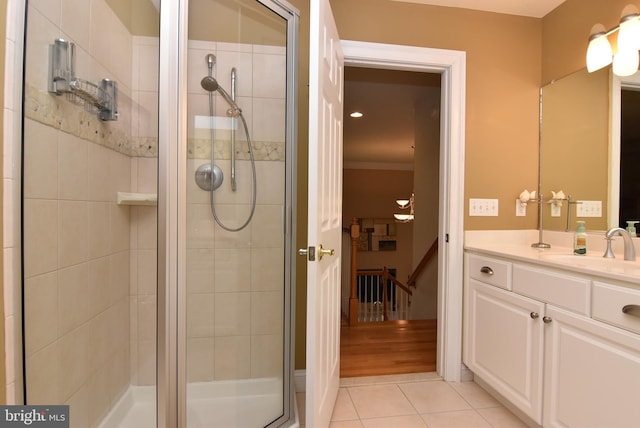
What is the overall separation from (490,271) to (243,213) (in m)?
1.44

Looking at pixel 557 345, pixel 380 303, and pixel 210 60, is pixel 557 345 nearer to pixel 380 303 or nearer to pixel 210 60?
pixel 210 60

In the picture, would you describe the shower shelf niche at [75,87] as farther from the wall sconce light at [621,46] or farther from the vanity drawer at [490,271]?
the wall sconce light at [621,46]

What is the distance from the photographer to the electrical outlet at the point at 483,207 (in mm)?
2141

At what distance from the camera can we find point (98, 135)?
1.50 meters

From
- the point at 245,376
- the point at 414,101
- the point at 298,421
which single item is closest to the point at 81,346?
the point at 245,376

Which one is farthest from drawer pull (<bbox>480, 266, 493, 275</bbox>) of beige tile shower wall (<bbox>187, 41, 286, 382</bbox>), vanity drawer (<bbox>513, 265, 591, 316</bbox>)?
beige tile shower wall (<bbox>187, 41, 286, 382</bbox>)

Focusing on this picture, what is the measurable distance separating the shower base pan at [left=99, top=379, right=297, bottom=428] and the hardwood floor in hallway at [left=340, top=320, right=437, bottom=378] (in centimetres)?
70

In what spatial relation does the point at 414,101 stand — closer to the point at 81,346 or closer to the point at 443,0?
the point at 443,0

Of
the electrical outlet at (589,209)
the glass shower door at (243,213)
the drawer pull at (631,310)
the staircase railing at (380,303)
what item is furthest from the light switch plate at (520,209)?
the staircase railing at (380,303)

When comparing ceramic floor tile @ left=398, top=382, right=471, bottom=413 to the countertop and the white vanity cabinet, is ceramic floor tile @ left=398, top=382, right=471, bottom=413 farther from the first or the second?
the countertop

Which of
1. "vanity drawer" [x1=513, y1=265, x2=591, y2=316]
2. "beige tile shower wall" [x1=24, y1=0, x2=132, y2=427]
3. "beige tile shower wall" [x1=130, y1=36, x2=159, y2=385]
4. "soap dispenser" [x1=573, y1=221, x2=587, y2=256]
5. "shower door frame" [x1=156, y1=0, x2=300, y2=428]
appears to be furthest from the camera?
"soap dispenser" [x1=573, y1=221, x2=587, y2=256]

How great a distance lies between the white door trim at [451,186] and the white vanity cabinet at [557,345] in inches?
5.6

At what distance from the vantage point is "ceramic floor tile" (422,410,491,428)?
5.46ft

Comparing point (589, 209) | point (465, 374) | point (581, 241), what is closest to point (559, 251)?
point (581, 241)
